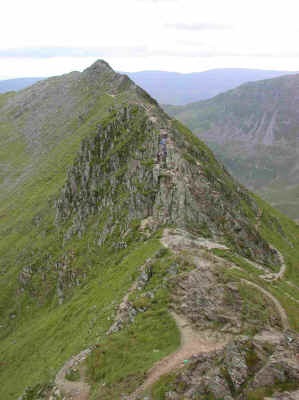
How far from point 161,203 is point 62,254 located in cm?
2798

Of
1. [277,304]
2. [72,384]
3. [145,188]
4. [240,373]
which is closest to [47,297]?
[145,188]

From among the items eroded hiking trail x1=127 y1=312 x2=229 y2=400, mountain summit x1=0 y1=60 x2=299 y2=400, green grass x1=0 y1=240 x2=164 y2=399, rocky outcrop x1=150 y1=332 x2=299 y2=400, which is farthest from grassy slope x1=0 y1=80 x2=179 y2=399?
rocky outcrop x1=150 y1=332 x2=299 y2=400

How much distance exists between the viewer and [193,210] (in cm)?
6875

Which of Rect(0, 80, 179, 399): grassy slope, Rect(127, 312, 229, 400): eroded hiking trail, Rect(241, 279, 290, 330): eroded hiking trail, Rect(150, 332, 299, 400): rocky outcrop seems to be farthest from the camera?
Rect(0, 80, 179, 399): grassy slope

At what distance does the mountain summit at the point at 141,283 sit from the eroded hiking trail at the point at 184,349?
15cm

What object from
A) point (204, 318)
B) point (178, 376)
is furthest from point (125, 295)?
point (178, 376)

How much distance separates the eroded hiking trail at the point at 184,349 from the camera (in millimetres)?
31045

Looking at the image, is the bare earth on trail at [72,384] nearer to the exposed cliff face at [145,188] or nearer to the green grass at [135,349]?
the green grass at [135,349]

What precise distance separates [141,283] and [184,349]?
1580 cm

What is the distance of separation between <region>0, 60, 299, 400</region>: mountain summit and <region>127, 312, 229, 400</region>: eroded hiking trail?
0.49 feet

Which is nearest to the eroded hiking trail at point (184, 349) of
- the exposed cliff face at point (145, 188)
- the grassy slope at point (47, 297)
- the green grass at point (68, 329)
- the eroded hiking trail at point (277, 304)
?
the grassy slope at point (47, 297)

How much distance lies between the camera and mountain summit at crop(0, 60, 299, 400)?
103ft

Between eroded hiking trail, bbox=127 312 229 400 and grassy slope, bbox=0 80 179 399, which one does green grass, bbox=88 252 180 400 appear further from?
eroded hiking trail, bbox=127 312 229 400

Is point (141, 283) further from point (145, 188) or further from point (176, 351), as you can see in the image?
point (145, 188)
